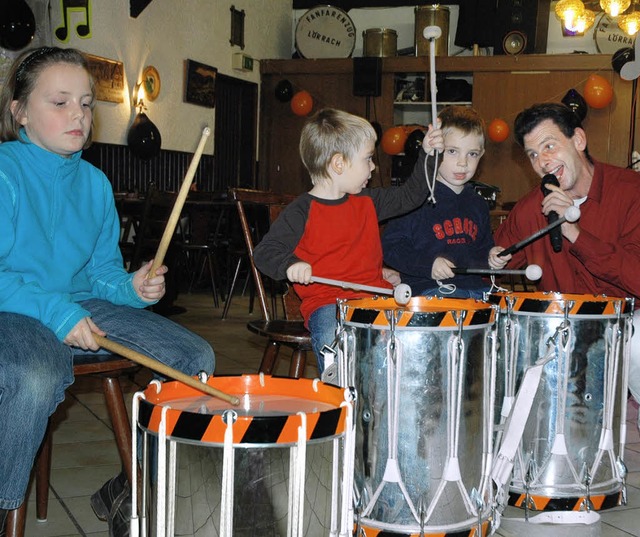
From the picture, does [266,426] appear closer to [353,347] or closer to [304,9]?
[353,347]

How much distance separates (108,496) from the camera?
6.15 ft

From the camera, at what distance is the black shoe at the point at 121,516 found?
1666mm

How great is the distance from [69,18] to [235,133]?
9.53 ft

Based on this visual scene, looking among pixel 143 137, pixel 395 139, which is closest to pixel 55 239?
pixel 143 137

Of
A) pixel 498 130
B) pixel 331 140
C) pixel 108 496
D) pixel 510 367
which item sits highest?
pixel 498 130

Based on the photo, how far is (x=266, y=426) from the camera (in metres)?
1.13

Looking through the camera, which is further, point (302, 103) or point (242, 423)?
point (302, 103)

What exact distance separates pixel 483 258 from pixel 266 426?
1763 mm

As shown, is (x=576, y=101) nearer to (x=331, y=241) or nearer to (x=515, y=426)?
(x=331, y=241)

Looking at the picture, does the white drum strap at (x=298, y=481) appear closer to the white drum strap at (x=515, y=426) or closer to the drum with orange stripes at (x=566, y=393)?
the white drum strap at (x=515, y=426)

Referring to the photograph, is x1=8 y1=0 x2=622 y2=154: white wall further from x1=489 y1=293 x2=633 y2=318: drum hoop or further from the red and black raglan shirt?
x1=489 y1=293 x2=633 y2=318: drum hoop

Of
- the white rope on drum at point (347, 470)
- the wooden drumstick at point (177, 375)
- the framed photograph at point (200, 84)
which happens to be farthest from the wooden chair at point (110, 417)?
the framed photograph at point (200, 84)

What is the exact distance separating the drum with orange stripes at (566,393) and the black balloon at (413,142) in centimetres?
664

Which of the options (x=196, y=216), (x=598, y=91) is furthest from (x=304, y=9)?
(x=196, y=216)
